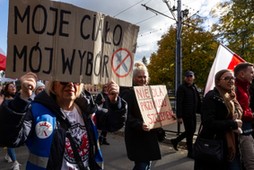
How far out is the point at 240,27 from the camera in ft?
56.1

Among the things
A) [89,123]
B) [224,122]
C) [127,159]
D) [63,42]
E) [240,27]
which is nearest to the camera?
[63,42]

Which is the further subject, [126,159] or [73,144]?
[126,159]

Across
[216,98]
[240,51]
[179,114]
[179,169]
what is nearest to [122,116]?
[216,98]

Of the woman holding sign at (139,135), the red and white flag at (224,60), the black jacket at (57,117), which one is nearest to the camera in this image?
the black jacket at (57,117)

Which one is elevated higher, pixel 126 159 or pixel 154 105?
pixel 154 105

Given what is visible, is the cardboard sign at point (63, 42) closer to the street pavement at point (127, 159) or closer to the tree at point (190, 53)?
the street pavement at point (127, 159)

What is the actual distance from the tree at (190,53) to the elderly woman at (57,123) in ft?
78.7

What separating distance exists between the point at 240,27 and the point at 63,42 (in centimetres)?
1672

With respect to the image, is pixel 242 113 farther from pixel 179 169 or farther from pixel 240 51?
pixel 240 51

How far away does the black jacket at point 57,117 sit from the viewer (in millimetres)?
1786

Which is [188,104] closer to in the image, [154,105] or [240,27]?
[154,105]

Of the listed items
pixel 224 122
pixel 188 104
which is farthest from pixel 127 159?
pixel 224 122

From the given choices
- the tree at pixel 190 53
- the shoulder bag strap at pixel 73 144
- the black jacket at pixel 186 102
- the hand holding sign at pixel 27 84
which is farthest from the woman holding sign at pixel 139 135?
the tree at pixel 190 53

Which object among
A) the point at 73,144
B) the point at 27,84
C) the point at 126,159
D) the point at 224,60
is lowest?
the point at 126,159
